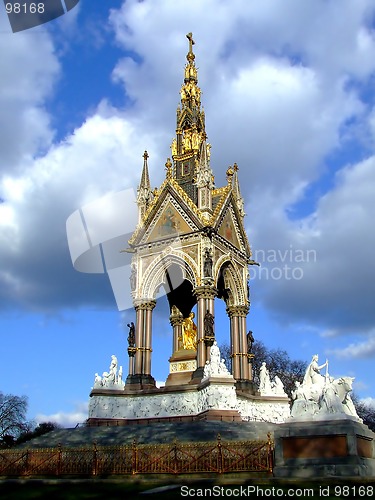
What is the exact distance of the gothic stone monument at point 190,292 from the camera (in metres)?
27.4

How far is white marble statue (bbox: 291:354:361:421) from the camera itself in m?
14.6

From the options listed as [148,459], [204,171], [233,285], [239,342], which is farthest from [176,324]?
[148,459]

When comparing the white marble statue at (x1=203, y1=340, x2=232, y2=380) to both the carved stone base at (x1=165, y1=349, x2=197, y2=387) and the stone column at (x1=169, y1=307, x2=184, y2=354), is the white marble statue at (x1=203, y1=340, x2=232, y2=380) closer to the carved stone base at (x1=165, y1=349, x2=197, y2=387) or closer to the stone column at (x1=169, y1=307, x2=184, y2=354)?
the carved stone base at (x1=165, y1=349, x2=197, y2=387)

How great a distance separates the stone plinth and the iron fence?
2.05 ft

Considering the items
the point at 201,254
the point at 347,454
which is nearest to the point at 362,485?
the point at 347,454

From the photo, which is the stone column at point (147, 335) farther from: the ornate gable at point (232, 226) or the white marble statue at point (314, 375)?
the white marble statue at point (314, 375)

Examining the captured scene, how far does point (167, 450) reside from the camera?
1623 cm

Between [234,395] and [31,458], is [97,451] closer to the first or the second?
[31,458]

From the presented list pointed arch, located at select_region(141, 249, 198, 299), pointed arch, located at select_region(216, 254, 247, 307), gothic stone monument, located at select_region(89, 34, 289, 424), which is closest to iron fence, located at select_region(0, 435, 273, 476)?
gothic stone monument, located at select_region(89, 34, 289, 424)

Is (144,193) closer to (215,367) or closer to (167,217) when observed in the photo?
(167,217)

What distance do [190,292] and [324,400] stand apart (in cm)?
1993

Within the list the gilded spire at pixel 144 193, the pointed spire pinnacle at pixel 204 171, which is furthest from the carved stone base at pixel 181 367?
the pointed spire pinnacle at pixel 204 171

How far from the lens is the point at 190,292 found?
3447 centimetres

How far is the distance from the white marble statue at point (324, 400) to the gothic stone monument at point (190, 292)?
32.4 ft
